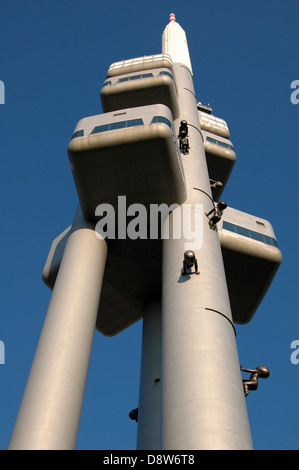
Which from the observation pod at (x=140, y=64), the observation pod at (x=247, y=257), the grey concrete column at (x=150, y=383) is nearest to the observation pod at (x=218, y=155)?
the observation pod at (x=140, y=64)

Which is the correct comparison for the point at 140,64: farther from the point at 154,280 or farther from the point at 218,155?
the point at 154,280

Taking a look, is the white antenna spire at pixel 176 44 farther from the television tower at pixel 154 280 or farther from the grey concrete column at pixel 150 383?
the grey concrete column at pixel 150 383

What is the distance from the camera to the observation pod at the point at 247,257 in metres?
29.3

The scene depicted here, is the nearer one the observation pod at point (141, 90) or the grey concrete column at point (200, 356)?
the grey concrete column at point (200, 356)

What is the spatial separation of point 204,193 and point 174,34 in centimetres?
3562

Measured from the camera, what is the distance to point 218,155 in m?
40.3

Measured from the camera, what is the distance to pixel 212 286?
21.8 metres

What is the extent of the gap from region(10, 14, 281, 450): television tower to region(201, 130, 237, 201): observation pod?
2.98 meters

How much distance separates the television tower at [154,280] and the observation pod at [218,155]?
2.98 meters

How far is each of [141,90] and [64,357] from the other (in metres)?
22.2

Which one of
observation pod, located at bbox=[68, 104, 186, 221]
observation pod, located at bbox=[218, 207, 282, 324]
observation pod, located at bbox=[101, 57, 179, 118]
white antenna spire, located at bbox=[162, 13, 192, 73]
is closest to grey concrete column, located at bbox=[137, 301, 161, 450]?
observation pod, located at bbox=[218, 207, 282, 324]

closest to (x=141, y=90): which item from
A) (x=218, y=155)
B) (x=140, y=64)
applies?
(x=140, y=64)
